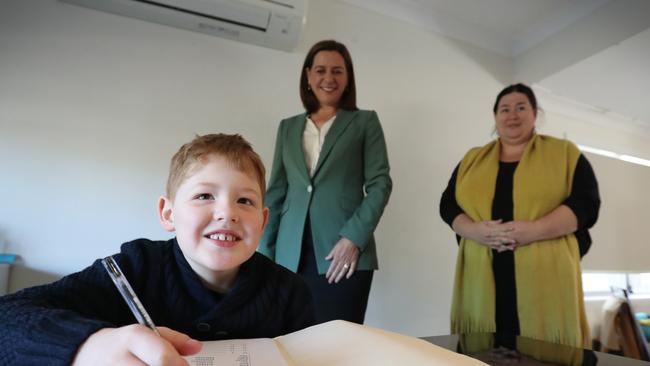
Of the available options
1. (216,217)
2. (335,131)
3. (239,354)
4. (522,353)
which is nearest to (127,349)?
(239,354)

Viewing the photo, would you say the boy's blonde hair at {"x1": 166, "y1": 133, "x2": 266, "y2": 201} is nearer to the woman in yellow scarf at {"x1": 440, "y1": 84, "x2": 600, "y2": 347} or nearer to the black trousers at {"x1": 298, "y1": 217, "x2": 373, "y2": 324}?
the black trousers at {"x1": 298, "y1": 217, "x2": 373, "y2": 324}

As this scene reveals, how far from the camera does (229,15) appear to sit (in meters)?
1.66

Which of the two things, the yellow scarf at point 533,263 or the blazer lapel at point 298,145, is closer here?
the yellow scarf at point 533,263

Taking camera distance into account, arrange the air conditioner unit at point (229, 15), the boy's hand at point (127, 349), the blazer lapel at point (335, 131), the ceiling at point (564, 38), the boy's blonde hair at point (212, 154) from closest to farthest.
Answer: the boy's hand at point (127, 349) < the boy's blonde hair at point (212, 154) < the blazer lapel at point (335, 131) < the air conditioner unit at point (229, 15) < the ceiling at point (564, 38)

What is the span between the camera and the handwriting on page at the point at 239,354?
1.17 feet

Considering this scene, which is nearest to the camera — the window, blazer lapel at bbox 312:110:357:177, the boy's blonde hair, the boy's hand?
the boy's hand

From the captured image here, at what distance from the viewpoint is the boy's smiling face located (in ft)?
1.73

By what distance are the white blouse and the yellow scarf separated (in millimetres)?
533

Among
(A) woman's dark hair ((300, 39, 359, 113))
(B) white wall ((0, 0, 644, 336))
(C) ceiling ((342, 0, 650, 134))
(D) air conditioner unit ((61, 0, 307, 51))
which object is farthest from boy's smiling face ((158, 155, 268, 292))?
(C) ceiling ((342, 0, 650, 134))

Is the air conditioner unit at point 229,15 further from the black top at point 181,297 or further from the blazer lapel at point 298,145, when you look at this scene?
the black top at point 181,297

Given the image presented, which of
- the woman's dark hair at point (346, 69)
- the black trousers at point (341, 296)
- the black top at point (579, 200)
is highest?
the woman's dark hair at point (346, 69)

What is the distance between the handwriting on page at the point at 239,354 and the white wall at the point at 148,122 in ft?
4.24

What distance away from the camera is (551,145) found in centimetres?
129

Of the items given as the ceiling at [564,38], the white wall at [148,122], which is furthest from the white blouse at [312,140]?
the ceiling at [564,38]
